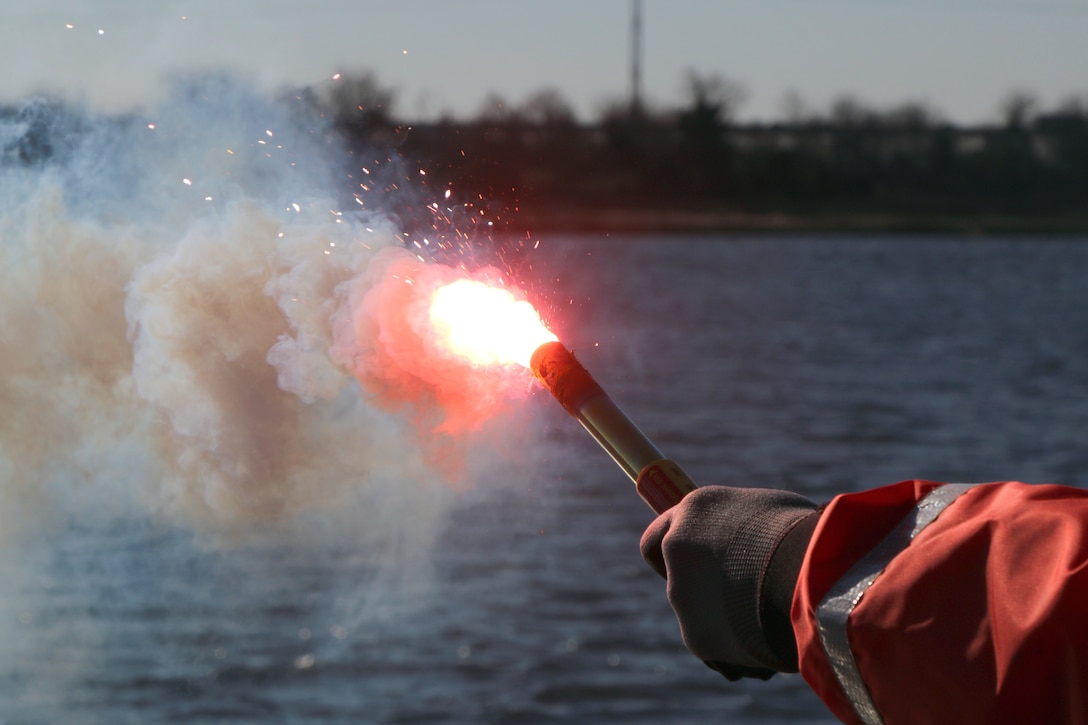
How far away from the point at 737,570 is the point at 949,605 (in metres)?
0.45

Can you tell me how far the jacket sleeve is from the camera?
1.45 m

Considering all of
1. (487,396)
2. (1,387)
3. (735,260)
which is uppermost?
(735,260)

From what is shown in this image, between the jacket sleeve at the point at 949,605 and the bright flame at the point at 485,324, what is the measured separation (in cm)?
118

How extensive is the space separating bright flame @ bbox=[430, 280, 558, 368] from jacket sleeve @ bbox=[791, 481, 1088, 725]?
3.88ft

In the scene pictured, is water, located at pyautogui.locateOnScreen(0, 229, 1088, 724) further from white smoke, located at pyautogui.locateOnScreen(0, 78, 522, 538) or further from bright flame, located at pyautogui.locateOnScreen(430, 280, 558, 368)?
white smoke, located at pyautogui.locateOnScreen(0, 78, 522, 538)

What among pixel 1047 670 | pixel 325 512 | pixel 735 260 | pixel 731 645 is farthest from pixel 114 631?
pixel 735 260

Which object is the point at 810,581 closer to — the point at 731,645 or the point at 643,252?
the point at 731,645

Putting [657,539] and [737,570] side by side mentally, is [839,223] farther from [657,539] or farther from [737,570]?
[737,570]

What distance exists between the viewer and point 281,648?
24.8 ft

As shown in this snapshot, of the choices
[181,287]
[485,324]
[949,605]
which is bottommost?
[949,605]

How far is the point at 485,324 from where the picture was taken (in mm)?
3051

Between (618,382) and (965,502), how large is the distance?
1741 cm

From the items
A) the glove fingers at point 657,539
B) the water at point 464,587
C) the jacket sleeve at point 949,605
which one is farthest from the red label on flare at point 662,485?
the water at point 464,587

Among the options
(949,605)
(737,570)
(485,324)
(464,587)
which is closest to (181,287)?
(485,324)
